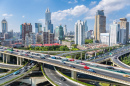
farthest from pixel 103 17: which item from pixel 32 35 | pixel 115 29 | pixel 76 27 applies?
pixel 32 35

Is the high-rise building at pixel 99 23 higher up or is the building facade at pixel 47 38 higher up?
the high-rise building at pixel 99 23

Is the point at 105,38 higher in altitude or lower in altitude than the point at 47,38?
higher

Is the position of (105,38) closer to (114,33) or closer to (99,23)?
(114,33)

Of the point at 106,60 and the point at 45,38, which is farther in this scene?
the point at 45,38

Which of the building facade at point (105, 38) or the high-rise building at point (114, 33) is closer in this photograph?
the high-rise building at point (114, 33)

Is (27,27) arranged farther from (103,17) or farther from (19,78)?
(19,78)

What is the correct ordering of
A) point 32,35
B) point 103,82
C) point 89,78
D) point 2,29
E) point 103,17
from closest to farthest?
1. point 103,82
2. point 89,78
3. point 32,35
4. point 103,17
5. point 2,29

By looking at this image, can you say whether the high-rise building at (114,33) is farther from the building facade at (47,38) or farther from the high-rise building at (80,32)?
the building facade at (47,38)

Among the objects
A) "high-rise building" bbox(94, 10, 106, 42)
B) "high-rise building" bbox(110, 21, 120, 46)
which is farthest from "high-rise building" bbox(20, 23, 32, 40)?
"high-rise building" bbox(110, 21, 120, 46)

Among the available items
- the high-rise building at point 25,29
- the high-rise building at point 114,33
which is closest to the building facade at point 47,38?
the high-rise building at point 25,29

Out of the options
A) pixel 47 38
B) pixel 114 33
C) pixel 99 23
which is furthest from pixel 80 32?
pixel 99 23

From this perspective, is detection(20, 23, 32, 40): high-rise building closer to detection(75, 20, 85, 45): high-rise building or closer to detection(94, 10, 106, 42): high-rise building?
detection(75, 20, 85, 45): high-rise building
